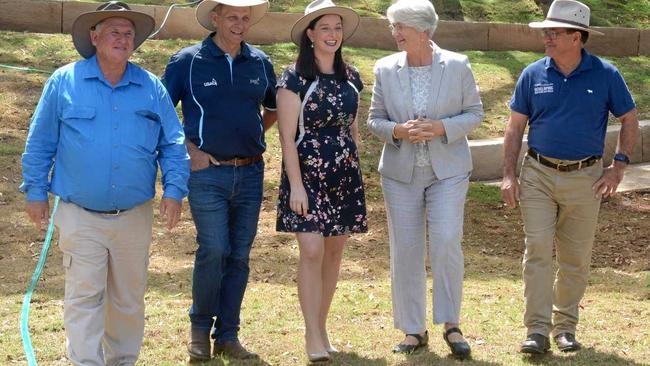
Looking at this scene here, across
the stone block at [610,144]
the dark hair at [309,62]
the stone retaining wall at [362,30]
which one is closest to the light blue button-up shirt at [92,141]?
the dark hair at [309,62]

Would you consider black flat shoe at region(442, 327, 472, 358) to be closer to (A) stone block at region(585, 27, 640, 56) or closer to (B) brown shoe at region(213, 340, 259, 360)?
(B) brown shoe at region(213, 340, 259, 360)

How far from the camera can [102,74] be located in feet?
18.3

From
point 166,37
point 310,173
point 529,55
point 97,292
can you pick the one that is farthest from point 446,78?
point 529,55

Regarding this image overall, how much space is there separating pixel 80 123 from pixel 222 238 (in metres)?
1.13

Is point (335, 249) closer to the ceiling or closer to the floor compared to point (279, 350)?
closer to the ceiling

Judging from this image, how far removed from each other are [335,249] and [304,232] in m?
0.30

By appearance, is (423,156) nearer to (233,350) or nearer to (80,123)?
(233,350)

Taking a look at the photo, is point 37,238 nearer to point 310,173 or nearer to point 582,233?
point 310,173

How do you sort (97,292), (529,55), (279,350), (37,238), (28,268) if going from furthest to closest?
(529,55)
(37,238)
(28,268)
(279,350)
(97,292)

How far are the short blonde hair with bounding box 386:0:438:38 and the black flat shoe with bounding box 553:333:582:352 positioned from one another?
80.3 inches

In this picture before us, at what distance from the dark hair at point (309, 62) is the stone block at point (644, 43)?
1132cm

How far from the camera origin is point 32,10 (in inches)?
564

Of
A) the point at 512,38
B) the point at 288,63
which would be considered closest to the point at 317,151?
the point at 288,63

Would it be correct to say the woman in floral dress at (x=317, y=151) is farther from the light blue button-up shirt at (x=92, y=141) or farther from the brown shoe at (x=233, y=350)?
the light blue button-up shirt at (x=92, y=141)
